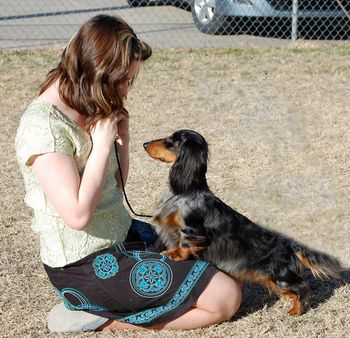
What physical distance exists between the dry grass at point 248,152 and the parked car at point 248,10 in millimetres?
617

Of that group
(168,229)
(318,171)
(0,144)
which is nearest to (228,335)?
(168,229)

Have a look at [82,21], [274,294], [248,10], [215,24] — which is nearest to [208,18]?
[215,24]

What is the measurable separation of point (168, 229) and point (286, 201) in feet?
5.19

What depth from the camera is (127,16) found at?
1068cm

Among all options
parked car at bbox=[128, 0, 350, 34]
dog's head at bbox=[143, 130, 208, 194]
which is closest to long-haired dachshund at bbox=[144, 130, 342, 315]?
dog's head at bbox=[143, 130, 208, 194]

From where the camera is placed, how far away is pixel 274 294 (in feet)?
12.0

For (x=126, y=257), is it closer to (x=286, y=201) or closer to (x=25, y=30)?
(x=286, y=201)

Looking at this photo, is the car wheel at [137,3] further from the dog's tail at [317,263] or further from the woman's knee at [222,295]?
the woman's knee at [222,295]

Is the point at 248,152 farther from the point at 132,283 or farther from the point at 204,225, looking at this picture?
the point at 132,283

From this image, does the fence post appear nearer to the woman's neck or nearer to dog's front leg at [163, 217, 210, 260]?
dog's front leg at [163, 217, 210, 260]

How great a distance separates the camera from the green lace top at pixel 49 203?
9.55 ft

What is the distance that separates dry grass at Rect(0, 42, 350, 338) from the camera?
3.55 meters

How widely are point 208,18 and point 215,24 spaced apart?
0.57 feet

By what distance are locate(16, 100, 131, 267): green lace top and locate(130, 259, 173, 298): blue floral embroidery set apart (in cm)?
17
